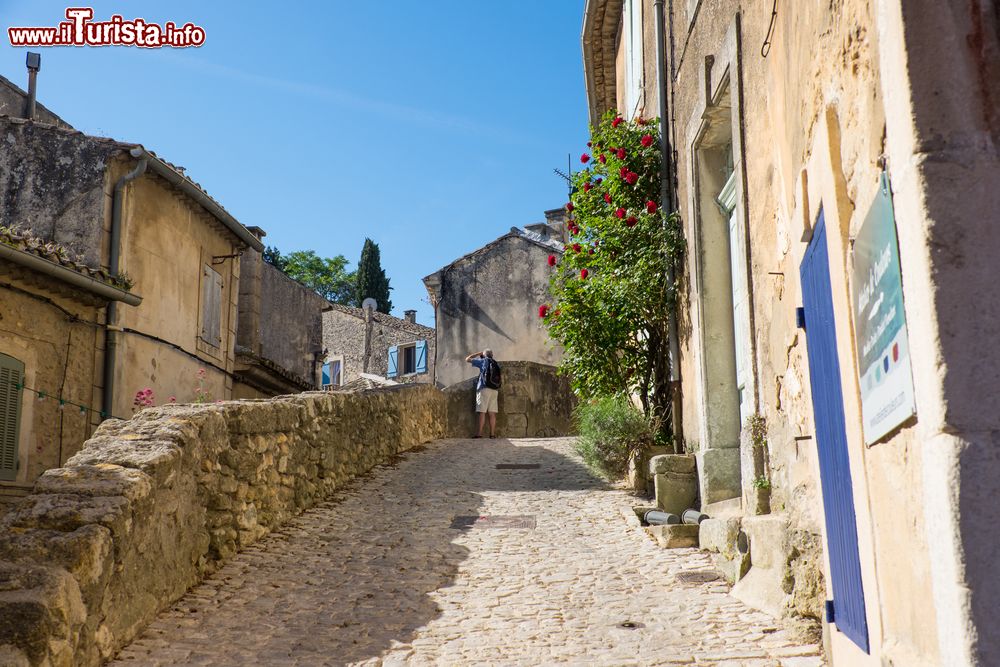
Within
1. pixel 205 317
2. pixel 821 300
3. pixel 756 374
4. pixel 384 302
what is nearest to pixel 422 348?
pixel 384 302

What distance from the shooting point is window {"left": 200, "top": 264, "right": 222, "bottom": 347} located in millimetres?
13891

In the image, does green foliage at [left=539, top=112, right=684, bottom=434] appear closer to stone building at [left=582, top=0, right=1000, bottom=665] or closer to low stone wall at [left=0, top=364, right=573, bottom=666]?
stone building at [left=582, top=0, right=1000, bottom=665]

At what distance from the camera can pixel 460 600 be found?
5.80 meters

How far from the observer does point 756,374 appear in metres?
6.35

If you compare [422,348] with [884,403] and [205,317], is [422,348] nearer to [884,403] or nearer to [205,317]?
[205,317]

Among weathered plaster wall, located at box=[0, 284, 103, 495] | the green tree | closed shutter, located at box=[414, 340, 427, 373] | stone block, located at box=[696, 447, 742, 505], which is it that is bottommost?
stone block, located at box=[696, 447, 742, 505]

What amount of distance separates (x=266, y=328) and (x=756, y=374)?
1725 cm

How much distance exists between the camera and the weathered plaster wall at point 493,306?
23766 millimetres

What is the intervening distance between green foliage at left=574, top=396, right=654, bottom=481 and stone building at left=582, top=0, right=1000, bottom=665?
7.10 feet

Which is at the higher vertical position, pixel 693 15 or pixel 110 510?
pixel 693 15

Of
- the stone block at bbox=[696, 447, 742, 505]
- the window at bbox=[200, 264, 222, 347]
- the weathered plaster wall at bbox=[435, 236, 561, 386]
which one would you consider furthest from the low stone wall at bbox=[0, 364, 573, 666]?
the weathered plaster wall at bbox=[435, 236, 561, 386]

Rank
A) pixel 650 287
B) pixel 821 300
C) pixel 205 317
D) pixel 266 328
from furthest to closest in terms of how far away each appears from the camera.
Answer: pixel 266 328
pixel 205 317
pixel 650 287
pixel 821 300

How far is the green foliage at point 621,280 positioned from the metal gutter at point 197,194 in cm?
506

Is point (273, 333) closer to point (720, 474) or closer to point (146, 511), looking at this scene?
point (720, 474)
